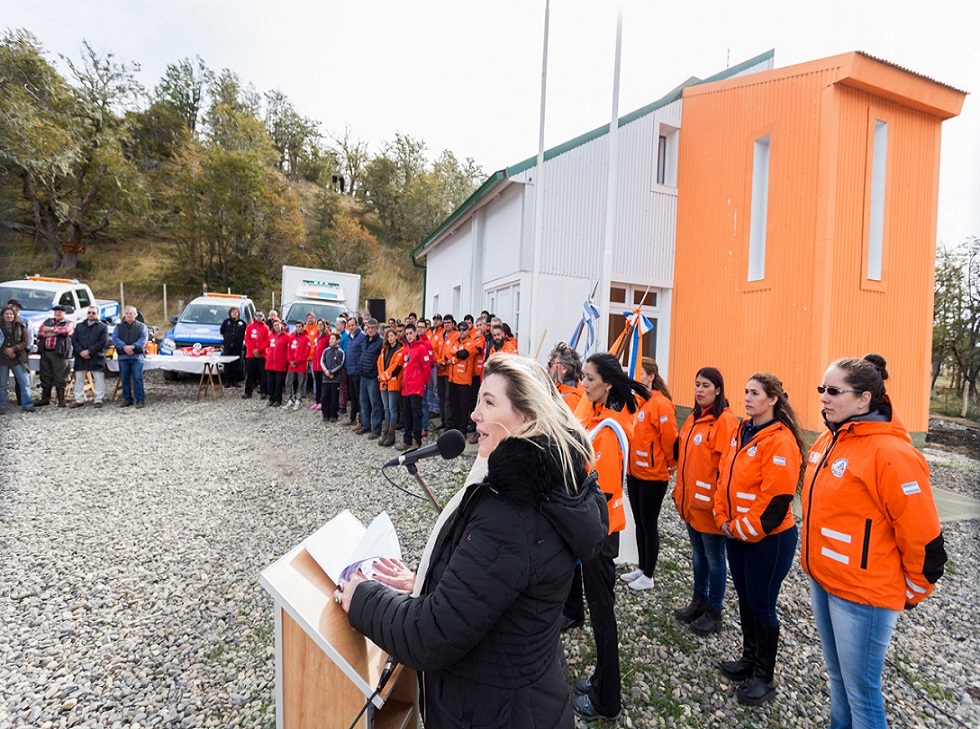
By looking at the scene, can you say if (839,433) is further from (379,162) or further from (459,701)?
(379,162)

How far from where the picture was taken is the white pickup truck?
12195mm

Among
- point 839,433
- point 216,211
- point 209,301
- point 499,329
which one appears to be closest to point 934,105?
point 499,329

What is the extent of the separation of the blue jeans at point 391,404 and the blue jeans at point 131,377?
19.6 ft

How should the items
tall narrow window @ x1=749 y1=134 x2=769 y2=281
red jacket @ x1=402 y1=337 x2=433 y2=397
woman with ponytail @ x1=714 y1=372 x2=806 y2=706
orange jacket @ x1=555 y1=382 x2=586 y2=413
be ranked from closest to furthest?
woman with ponytail @ x1=714 y1=372 x2=806 y2=706 → orange jacket @ x1=555 y1=382 x2=586 y2=413 → red jacket @ x1=402 y1=337 x2=433 y2=397 → tall narrow window @ x1=749 y1=134 x2=769 y2=281

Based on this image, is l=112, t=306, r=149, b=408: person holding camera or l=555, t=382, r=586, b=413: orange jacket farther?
l=112, t=306, r=149, b=408: person holding camera

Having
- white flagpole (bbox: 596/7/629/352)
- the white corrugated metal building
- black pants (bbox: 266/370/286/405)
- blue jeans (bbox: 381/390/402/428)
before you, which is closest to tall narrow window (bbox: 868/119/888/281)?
the white corrugated metal building

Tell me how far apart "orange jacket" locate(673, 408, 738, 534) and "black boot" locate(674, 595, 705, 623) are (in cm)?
60

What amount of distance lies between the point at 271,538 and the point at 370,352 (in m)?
4.69

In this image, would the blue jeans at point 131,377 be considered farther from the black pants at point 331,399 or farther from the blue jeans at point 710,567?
the blue jeans at point 710,567

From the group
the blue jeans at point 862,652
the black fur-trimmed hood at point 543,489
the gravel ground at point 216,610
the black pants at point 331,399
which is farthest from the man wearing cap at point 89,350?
the blue jeans at point 862,652

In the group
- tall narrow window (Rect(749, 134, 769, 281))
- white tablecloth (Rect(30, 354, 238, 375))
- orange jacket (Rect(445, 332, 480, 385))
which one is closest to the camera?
orange jacket (Rect(445, 332, 480, 385))

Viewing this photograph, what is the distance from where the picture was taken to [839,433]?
245cm

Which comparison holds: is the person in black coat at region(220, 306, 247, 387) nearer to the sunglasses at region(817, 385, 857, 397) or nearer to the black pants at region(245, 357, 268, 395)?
the black pants at region(245, 357, 268, 395)

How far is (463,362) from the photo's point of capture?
909 cm
